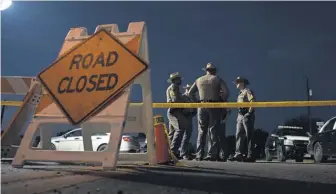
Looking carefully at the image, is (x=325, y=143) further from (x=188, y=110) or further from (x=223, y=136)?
(x=188, y=110)

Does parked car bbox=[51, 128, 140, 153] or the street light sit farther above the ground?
the street light

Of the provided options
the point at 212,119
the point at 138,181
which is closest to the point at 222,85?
the point at 212,119

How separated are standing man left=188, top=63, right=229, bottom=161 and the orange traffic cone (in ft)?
7.33

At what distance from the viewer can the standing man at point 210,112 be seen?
9.13 meters

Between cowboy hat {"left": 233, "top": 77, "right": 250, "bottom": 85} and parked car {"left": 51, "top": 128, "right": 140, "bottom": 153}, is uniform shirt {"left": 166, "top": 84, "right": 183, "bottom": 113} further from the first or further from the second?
parked car {"left": 51, "top": 128, "right": 140, "bottom": 153}

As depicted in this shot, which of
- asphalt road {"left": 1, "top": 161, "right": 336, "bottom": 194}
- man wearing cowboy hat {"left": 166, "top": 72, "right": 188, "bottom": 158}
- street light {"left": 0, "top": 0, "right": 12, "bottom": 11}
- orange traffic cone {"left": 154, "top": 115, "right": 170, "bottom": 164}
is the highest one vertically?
street light {"left": 0, "top": 0, "right": 12, "bottom": 11}

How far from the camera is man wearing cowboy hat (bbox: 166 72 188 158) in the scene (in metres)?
9.79

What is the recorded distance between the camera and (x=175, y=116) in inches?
400

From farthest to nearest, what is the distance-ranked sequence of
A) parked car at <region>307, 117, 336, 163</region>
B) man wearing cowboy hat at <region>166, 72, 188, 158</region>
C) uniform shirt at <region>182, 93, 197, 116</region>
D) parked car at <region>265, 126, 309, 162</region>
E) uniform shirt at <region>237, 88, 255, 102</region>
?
parked car at <region>265, 126, 309, 162</region> < parked car at <region>307, 117, 336, 163</region> < uniform shirt at <region>237, 88, 255, 102</region> < uniform shirt at <region>182, 93, 197, 116</region> < man wearing cowboy hat at <region>166, 72, 188, 158</region>

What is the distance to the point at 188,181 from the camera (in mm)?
4320

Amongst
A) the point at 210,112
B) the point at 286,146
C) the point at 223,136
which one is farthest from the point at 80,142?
the point at 210,112

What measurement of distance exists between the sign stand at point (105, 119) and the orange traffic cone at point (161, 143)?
646 mm

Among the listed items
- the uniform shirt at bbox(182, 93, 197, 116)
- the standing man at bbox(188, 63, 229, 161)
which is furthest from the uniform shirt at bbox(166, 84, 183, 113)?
the standing man at bbox(188, 63, 229, 161)

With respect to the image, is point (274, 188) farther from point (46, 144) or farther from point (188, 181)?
point (46, 144)
